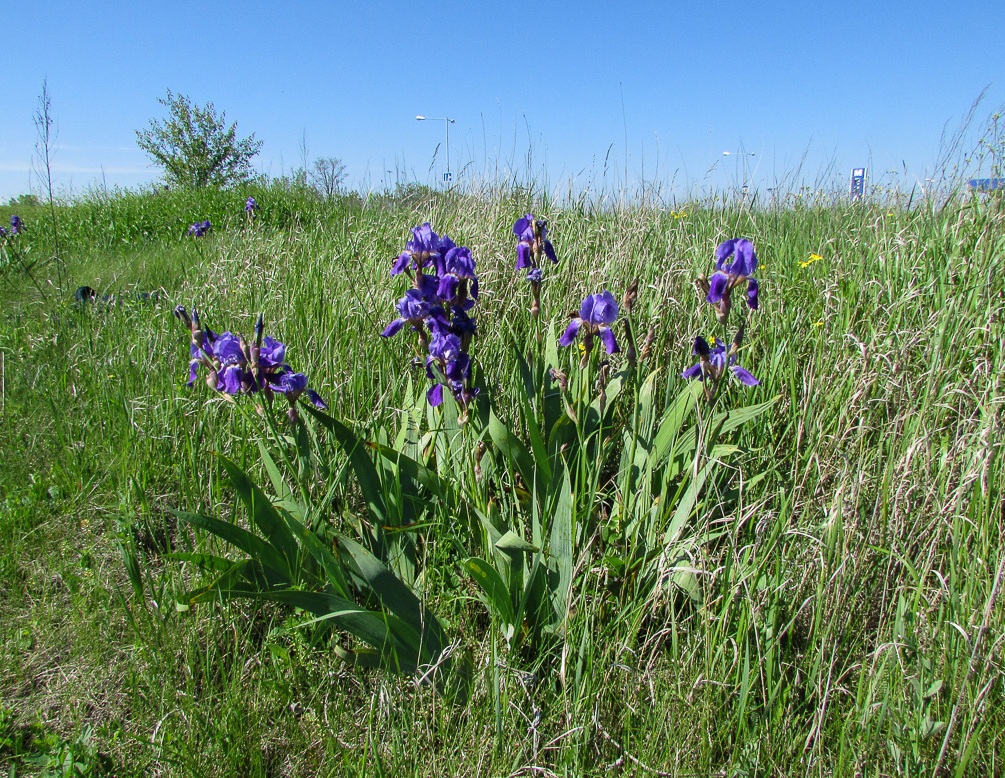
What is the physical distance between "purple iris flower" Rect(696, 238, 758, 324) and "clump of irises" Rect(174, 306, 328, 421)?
48.4 inches

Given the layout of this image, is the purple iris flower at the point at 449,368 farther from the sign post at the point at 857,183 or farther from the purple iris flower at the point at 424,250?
the sign post at the point at 857,183

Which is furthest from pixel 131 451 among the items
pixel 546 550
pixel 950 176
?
pixel 950 176

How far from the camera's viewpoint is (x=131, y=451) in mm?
2430

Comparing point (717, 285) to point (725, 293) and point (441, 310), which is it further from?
point (441, 310)

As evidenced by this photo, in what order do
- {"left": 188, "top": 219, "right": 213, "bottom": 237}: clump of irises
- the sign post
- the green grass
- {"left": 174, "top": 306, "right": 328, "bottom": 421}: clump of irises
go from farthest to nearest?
{"left": 188, "top": 219, "right": 213, "bottom": 237}: clump of irises
the sign post
{"left": 174, "top": 306, "right": 328, "bottom": 421}: clump of irises
the green grass

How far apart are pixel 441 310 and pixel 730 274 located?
88 centimetres

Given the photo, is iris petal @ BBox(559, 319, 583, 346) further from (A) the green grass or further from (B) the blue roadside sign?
(B) the blue roadside sign

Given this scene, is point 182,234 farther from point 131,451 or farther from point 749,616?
point 749,616

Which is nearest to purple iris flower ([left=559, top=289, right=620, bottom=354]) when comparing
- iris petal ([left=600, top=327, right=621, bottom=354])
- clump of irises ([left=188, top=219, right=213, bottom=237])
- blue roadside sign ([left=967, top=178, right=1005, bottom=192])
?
iris petal ([left=600, top=327, right=621, bottom=354])

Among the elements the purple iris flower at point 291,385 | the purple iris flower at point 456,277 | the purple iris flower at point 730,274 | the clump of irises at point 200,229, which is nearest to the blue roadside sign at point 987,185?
the purple iris flower at point 730,274

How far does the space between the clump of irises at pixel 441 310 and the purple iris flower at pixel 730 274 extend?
73 centimetres

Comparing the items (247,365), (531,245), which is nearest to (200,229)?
(531,245)

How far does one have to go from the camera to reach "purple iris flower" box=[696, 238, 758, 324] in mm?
1827

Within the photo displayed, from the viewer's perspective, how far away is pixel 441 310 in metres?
1.95
